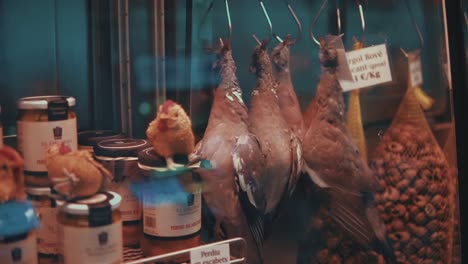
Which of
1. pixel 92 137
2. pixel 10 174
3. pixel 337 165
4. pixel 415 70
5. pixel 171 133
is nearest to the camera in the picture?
pixel 10 174

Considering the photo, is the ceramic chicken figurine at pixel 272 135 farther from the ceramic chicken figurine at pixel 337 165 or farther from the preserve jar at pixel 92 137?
the preserve jar at pixel 92 137

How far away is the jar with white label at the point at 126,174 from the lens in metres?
1.10

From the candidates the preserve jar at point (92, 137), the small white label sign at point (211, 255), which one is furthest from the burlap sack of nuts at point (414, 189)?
the preserve jar at point (92, 137)

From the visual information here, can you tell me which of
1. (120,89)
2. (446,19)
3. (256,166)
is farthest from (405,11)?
(120,89)

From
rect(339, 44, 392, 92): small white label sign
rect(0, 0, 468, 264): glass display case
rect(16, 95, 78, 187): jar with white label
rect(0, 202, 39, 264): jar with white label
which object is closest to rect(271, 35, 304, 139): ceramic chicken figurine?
rect(0, 0, 468, 264): glass display case

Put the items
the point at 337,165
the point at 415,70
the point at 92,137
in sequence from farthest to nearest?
1. the point at 415,70
2. the point at 337,165
3. the point at 92,137

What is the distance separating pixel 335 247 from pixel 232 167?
0.31 m

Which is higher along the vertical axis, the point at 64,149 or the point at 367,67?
the point at 367,67

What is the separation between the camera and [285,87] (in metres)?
1.32

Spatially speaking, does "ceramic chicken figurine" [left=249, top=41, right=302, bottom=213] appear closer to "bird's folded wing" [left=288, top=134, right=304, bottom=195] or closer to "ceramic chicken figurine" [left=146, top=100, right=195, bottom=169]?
"bird's folded wing" [left=288, top=134, right=304, bottom=195]

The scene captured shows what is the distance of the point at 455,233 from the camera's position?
4.58 feet

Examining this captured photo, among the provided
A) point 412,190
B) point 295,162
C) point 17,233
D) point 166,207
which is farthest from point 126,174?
point 412,190

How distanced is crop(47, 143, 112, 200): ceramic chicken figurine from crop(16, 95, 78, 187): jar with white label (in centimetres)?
6

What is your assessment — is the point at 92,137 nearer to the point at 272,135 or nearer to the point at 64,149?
the point at 64,149
